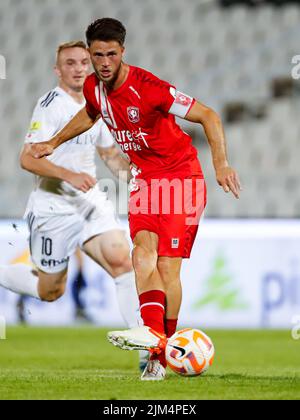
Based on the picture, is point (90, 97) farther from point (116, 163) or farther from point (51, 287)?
point (51, 287)

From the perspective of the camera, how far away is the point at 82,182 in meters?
6.89

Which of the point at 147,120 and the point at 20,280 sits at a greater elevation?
the point at 147,120

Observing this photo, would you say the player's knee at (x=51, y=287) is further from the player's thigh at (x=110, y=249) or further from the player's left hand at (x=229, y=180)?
the player's left hand at (x=229, y=180)

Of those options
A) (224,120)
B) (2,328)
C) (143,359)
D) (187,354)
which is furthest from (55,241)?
(224,120)

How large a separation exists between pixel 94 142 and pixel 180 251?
6.29 ft

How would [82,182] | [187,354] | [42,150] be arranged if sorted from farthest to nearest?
[82,182]
[42,150]
[187,354]

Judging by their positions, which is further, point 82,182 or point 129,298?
point 129,298

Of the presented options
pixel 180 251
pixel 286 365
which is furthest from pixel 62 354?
pixel 180 251

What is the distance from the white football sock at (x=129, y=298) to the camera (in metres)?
7.28

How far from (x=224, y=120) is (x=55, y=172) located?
8892 millimetres

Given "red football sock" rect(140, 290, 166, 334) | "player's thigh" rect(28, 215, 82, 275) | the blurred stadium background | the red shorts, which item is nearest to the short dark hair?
the red shorts

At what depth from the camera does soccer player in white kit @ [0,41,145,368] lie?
7.48m

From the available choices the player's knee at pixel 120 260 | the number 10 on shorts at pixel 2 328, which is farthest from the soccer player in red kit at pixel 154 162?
the number 10 on shorts at pixel 2 328

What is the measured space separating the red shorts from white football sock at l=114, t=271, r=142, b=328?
1.20 m
